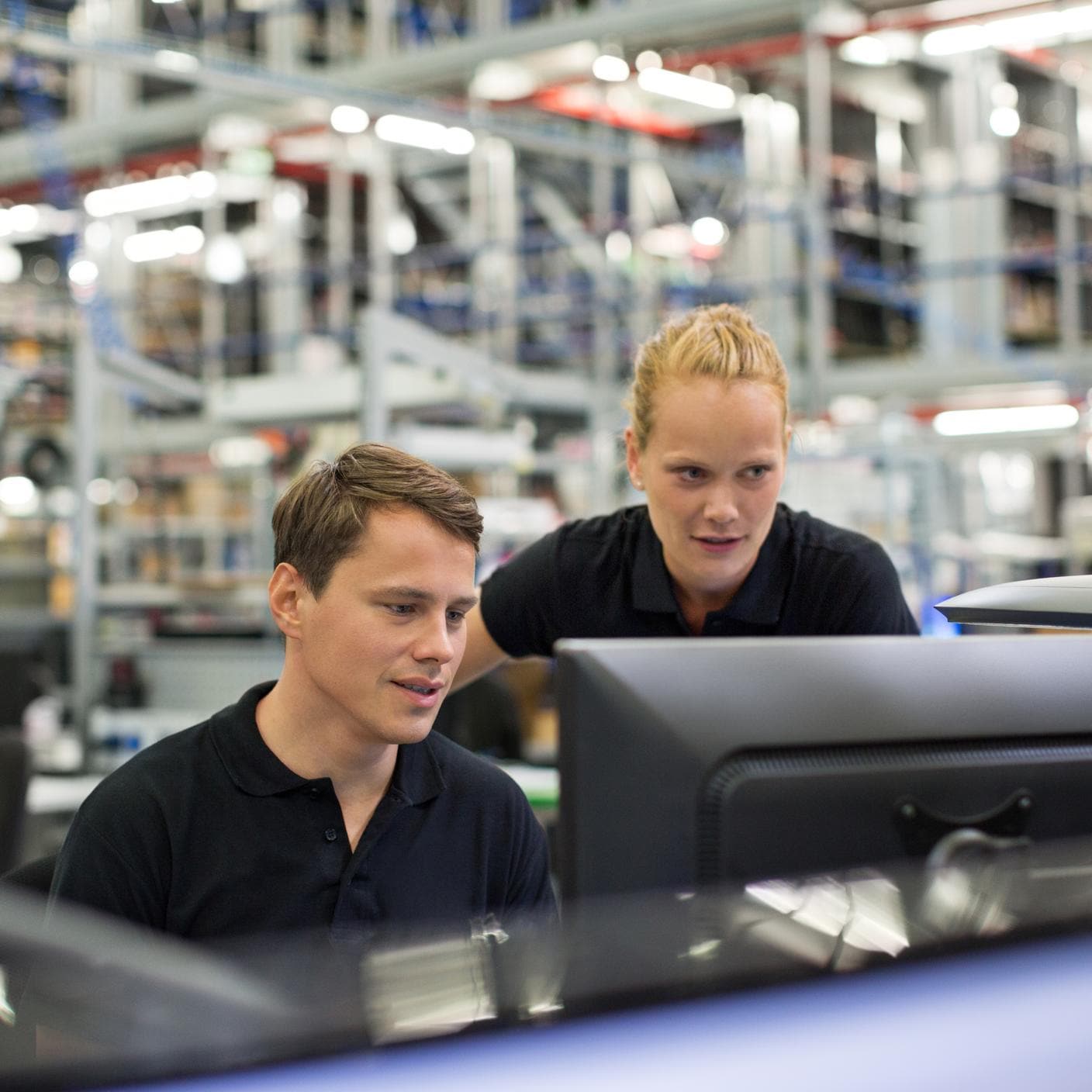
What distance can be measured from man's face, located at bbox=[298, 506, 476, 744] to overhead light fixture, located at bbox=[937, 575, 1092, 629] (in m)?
0.38

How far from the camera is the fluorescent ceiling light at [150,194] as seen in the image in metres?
9.09

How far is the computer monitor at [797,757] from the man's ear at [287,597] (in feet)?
1.51

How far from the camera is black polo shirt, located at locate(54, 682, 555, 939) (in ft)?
3.72

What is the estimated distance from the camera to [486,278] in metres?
8.46

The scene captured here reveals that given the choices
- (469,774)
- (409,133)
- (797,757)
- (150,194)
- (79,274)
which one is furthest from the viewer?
(150,194)

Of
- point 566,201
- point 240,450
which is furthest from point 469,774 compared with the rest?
point 566,201

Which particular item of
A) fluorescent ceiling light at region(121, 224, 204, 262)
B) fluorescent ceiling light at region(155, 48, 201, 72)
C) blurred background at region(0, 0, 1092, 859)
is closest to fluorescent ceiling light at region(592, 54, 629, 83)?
blurred background at region(0, 0, 1092, 859)

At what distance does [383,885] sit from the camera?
1.20 m

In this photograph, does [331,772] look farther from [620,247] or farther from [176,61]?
[620,247]

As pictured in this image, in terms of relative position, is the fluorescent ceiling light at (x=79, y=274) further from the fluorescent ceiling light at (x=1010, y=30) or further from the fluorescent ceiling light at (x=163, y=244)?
the fluorescent ceiling light at (x=1010, y=30)

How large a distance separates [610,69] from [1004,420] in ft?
8.88

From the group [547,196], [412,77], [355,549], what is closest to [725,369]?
[355,549]

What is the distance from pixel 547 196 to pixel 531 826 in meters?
8.48

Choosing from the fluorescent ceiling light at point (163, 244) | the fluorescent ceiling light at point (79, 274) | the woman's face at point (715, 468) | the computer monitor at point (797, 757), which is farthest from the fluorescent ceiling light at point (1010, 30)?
the computer monitor at point (797, 757)
